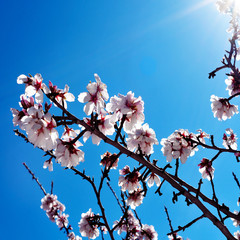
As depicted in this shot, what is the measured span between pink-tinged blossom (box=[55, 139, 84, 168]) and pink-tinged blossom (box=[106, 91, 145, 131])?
1.86 ft

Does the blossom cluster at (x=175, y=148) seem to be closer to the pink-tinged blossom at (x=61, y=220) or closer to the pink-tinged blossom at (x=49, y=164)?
the pink-tinged blossom at (x=49, y=164)

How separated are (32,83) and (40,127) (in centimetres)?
60

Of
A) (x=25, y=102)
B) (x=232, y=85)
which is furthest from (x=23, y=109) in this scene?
(x=232, y=85)

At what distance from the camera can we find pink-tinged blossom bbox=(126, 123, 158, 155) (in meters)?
2.27

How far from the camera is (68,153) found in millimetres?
2078

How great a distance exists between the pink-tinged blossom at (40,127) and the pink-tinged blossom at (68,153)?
3.2 inches

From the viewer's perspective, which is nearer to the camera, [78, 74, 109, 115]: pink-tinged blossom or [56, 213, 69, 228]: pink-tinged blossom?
[78, 74, 109, 115]: pink-tinged blossom

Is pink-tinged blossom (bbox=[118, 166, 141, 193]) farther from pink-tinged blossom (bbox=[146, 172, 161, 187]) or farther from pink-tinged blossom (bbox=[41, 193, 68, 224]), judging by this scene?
pink-tinged blossom (bbox=[41, 193, 68, 224])

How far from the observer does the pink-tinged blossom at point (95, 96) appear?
7.15 feet

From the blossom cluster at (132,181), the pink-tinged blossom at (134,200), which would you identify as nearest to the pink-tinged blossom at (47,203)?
the pink-tinged blossom at (134,200)

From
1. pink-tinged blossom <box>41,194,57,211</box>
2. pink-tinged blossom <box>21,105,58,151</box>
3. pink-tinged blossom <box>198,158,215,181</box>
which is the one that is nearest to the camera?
pink-tinged blossom <box>21,105,58,151</box>

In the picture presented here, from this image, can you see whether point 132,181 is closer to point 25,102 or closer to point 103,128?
point 103,128

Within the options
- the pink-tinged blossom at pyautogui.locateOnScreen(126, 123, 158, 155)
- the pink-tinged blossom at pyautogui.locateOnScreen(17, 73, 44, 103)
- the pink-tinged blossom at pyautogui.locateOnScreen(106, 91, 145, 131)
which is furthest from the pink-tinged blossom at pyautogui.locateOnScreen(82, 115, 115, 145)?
the pink-tinged blossom at pyautogui.locateOnScreen(17, 73, 44, 103)

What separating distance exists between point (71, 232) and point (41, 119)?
7.70 meters
